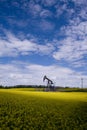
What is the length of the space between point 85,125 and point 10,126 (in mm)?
8428

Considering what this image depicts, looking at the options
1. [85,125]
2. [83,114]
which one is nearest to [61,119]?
[85,125]

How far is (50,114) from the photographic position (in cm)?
2720

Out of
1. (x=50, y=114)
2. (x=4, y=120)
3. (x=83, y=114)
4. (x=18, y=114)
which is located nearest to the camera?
(x=4, y=120)

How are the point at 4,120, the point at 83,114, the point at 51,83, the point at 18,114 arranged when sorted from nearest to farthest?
the point at 4,120 → the point at 18,114 → the point at 83,114 → the point at 51,83

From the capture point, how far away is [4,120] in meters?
21.6

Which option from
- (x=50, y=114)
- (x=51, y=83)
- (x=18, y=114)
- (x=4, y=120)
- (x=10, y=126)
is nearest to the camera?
(x=10, y=126)

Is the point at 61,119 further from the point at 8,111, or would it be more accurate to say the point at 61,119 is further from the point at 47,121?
the point at 8,111

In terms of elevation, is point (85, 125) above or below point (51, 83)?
below

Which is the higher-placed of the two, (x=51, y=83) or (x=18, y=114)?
(x=51, y=83)

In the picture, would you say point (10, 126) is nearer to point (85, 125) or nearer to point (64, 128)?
point (64, 128)

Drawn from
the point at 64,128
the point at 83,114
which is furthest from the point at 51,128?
the point at 83,114

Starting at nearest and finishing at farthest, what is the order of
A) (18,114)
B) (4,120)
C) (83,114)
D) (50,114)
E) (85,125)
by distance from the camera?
(4,120) → (85,125) → (18,114) → (50,114) → (83,114)

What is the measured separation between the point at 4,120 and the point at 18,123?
144 centimetres

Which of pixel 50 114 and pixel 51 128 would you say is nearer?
pixel 51 128
